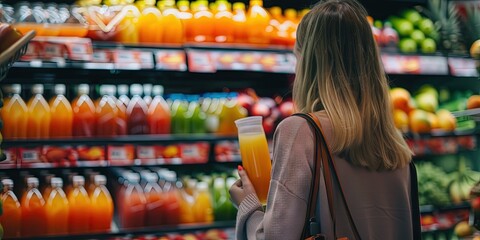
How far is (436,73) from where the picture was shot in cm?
404

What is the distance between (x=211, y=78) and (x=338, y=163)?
2.50 metres

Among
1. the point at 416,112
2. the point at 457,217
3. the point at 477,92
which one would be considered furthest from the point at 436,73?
the point at 457,217

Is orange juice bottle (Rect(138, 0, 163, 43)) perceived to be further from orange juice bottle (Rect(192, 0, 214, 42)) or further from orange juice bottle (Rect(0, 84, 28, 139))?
orange juice bottle (Rect(0, 84, 28, 139))

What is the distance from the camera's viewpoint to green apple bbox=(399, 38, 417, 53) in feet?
13.8

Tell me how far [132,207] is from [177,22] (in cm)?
115

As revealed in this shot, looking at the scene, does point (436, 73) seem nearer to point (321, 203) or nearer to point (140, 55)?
point (140, 55)

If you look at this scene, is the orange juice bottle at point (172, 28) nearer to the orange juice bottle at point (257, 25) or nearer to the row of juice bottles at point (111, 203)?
the orange juice bottle at point (257, 25)

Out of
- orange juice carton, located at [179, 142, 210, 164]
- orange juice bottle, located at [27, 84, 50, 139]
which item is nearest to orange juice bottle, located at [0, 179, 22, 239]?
orange juice bottle, located at [27, 84, 50, 139]

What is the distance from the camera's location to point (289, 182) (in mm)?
1432

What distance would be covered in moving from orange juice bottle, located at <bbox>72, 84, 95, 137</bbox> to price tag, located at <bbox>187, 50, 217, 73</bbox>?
0.63 m

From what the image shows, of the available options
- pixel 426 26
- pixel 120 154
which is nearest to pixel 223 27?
pixel 120 154

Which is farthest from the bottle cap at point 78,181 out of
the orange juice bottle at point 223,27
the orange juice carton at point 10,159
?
the orange juice bottle at point 223,27

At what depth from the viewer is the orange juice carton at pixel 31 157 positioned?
3076 mm

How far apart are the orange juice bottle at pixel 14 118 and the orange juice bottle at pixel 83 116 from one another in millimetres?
268
